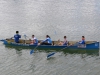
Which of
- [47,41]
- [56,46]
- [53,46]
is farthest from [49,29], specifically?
[56,46]

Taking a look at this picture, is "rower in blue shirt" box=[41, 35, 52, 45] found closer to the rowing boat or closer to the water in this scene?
the rowing boat

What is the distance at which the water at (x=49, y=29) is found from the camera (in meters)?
21.0

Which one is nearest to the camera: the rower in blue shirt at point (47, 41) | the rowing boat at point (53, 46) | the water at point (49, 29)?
the water at point (49, 29)

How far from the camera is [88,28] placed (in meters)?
34.1

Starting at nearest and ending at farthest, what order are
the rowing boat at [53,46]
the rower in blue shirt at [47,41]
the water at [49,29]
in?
the water at [49,29] < the rowing boat at [53,46] < the rower in blue shirt at [47,41]

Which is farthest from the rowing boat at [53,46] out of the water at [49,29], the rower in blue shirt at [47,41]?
the water at [49,29]

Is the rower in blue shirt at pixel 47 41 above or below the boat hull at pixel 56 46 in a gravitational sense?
above

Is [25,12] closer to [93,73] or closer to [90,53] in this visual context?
[90,53]

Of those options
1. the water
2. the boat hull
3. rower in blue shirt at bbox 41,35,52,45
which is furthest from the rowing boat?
the water

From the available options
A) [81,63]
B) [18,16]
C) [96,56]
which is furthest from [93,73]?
[18,16]

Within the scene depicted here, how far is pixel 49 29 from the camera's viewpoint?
112ft

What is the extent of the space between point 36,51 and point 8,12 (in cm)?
2402

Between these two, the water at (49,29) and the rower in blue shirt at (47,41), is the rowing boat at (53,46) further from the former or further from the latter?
the water at (49,29)

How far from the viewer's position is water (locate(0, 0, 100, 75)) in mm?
21000
